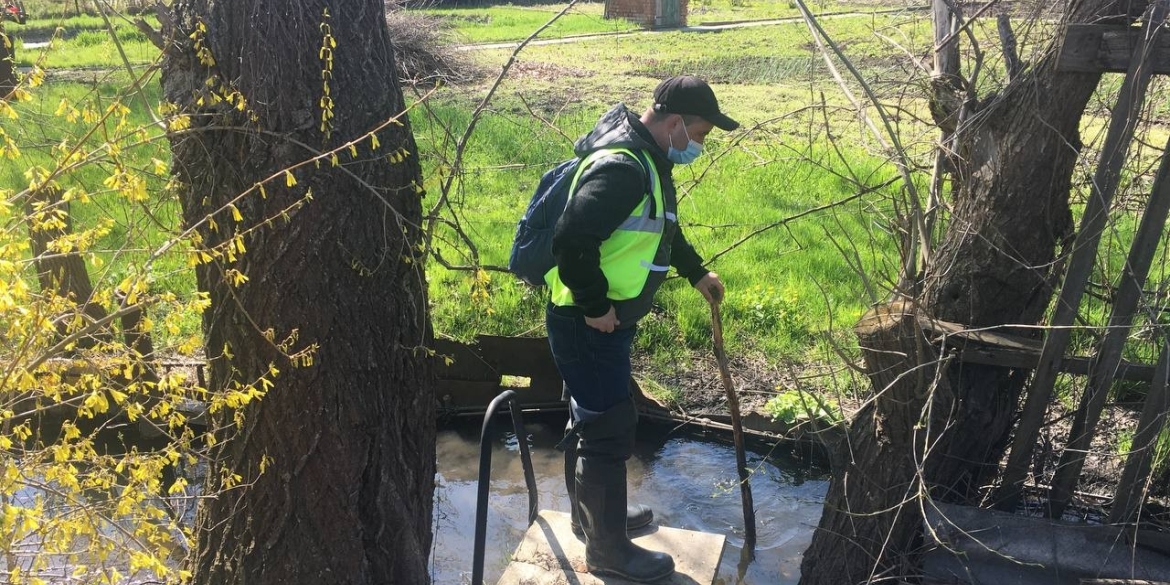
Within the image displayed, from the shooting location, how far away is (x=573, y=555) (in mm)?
3893

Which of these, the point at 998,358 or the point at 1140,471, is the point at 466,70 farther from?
the point at 1140,471

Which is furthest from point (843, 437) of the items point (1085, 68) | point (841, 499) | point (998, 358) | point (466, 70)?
point (466, 70)

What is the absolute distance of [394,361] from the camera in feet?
11.3

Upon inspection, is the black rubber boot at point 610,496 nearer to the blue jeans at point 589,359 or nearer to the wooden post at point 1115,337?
the blue jeans at point 589,359

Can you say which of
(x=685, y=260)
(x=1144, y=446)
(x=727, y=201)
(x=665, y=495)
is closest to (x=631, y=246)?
(x=685, y=260)

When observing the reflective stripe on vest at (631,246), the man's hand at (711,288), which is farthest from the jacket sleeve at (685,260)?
the reflective stripe on vest at (631,246)

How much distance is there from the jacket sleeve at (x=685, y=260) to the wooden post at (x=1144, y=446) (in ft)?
5.94

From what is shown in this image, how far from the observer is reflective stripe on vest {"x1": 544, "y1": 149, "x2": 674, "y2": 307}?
3393 mm

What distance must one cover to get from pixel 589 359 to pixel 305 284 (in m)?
1.13

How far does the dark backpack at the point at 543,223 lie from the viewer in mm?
3477

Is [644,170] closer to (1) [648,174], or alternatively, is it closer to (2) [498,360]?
(1) [648,174]

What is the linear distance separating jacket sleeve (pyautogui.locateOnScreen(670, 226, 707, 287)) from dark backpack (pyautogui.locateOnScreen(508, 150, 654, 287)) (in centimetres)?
68

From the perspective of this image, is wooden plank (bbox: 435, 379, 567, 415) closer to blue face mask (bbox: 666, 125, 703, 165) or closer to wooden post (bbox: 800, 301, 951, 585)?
wooden post (bbox: 800, 301, 951, 585)

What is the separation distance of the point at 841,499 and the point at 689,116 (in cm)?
181
